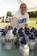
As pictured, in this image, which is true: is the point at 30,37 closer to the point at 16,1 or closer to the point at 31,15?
the point at 31,15

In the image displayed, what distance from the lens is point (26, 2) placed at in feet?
3.85

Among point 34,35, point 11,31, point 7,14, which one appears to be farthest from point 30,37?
point 7,14

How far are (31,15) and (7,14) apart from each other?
209 mm

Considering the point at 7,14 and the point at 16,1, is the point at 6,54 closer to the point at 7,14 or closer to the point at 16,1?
the point at 7,14

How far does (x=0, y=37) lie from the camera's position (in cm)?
119

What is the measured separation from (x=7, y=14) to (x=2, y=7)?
0.26 ft

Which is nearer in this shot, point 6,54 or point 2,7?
point 6,54

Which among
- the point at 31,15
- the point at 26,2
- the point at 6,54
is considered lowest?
the point at 6,54

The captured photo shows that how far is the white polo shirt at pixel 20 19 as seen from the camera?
46.2 inches

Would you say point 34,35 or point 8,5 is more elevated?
point 8,5

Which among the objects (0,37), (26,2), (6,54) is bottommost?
(6,54)

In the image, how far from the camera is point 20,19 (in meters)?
1.18

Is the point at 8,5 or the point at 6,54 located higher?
the point at 8,5

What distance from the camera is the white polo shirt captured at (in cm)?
117
